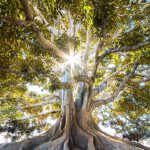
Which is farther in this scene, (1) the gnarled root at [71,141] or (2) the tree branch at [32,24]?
(1) the gnarled root at [71,141]

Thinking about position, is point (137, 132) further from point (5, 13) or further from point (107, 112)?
point (5, 13)

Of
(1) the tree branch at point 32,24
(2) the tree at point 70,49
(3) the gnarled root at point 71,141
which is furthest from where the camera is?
(3) the gnarled root at point 71,141

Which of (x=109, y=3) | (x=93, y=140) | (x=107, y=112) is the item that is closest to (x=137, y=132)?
(x=107, y=112)

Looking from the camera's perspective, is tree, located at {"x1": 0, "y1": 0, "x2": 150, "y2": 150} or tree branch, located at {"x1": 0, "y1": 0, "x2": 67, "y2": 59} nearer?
tree branch, located at {"x1": 0, "y1": 0, "x2": 67, "y2": 59}

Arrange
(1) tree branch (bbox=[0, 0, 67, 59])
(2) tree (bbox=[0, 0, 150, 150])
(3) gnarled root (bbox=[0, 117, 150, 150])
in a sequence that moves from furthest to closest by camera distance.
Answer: (3) gnarled root (bbox=[0, 117, 150, 150])
(2) tree (bbox=[0, 0, 150, 150])
(1) tree branch (bbox=[0, 0, 67, 59])

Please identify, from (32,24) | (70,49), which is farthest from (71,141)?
(32,24)

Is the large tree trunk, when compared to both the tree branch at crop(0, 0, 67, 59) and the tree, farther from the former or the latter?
the tree branch at crop(0, 0, 67, 59)

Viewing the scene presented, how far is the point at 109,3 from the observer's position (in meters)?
4.07

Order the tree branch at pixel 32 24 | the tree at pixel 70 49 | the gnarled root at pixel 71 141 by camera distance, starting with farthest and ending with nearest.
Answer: the gnarled root at pixel 71 141 < the tree at pixel 70 49 < the tree branch at pixel 32 24

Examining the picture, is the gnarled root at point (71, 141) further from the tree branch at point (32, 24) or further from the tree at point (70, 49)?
the tree branch at point (32, 24)

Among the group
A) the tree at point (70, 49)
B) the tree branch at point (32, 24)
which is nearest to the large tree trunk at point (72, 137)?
the tree at point (70, 49)

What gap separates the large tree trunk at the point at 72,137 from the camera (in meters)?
5.47

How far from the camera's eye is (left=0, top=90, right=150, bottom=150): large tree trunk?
5.47 m

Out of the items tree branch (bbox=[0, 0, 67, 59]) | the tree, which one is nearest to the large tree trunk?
the tree
